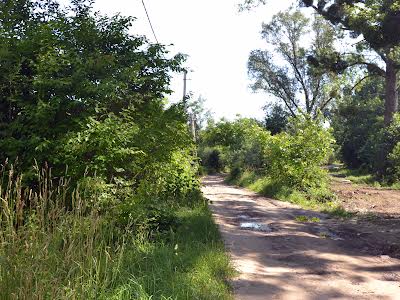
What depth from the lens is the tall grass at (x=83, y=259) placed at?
3.45 metres

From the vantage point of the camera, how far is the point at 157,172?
30.6ft

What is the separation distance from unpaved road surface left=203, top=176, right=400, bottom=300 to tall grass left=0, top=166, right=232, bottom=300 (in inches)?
26.6

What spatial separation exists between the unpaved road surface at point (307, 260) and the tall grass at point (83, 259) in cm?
67

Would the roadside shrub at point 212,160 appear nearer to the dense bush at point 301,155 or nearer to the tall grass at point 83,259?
the dense bush at point 301,155

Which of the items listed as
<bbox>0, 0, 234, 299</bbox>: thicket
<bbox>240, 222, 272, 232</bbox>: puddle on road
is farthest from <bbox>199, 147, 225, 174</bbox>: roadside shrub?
<bbox>0, 0, 234, 299</bbox>: thicket

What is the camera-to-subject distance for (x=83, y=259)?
4.14 m

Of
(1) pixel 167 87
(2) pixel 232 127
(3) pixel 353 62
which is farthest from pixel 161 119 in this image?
(2) pixel 232 127

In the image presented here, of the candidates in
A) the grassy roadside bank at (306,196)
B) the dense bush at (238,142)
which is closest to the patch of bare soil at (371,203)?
the grassy roadside bank at (306,196)

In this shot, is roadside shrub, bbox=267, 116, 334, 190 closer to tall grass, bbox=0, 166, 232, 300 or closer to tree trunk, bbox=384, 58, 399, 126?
tree trunk, bbox=384, 58, 399, 126

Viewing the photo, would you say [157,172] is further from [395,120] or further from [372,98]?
[372,98]

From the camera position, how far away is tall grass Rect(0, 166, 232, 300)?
3445mm

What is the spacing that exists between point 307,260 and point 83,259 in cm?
451

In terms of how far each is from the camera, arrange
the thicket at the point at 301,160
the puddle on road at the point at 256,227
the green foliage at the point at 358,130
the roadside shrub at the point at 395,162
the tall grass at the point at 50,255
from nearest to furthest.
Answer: the tall grass at the point at 50,255 < the puddle on road at the point at 256,227 < the thicket at the point at 301,160 < the roadside shrub at the point at 395,162 < the green foliage at the point at 358,130

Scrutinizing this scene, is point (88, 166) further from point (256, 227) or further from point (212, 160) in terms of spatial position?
point (212, 160)
